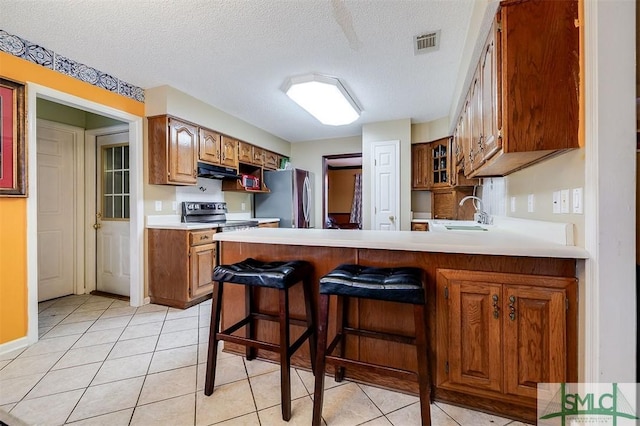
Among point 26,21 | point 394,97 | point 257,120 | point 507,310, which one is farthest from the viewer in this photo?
point 257,120

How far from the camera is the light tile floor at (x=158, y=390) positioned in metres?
1.41

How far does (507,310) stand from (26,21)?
3.62 m

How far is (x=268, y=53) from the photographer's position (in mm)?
2430

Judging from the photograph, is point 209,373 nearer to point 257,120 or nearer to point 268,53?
point 268,53

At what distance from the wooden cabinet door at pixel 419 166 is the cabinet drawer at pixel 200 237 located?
3.08 metres

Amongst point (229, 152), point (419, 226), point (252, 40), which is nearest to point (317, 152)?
point (229, 152)

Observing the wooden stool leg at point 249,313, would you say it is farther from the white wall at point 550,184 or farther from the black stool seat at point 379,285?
the white wall at point 550,184

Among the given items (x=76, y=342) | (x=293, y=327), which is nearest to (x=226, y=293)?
(x=293, y=327)

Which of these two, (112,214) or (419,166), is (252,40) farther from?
(419,166)

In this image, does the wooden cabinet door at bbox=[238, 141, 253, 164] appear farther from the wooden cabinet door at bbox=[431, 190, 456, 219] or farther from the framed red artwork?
the wooden cabinet door at bbox=[431, 190, 456, 219]

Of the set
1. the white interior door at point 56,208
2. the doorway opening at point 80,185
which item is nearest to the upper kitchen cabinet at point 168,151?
the doorway opening at point 80,185

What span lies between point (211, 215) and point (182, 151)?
3.19ft

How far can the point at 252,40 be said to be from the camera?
7.36 feet

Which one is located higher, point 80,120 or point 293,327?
point 80,120
